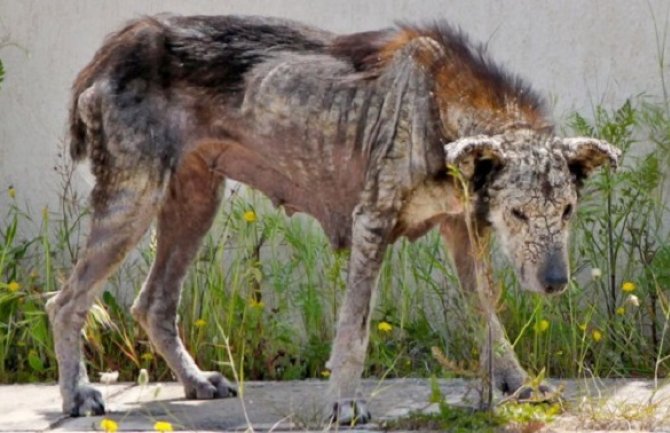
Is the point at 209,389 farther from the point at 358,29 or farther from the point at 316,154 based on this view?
the point at 358,29

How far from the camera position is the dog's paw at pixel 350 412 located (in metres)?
6.02

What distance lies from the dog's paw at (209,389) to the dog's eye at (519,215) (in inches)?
67.0

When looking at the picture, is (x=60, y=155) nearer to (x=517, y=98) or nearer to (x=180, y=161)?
(x=180, y=161)

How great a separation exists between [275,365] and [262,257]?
842 mm

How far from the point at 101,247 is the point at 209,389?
0.81 m

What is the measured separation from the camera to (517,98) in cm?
639

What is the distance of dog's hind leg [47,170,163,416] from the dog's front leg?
0.93 metres

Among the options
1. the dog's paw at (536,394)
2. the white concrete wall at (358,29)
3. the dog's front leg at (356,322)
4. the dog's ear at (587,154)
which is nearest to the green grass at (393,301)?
the white concrete wall at (358,29)

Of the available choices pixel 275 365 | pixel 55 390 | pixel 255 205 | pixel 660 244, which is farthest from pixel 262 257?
pixel 660 244

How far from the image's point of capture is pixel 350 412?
604 cm

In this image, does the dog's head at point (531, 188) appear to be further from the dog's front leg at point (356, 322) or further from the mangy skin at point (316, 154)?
the dog's front leg at point (356, 322)

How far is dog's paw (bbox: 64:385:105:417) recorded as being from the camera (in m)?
6.51

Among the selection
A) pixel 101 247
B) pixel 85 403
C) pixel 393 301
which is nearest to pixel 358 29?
pixel 393 301

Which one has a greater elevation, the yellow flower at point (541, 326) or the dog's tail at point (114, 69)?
the dog's tail at point (114, 69)
